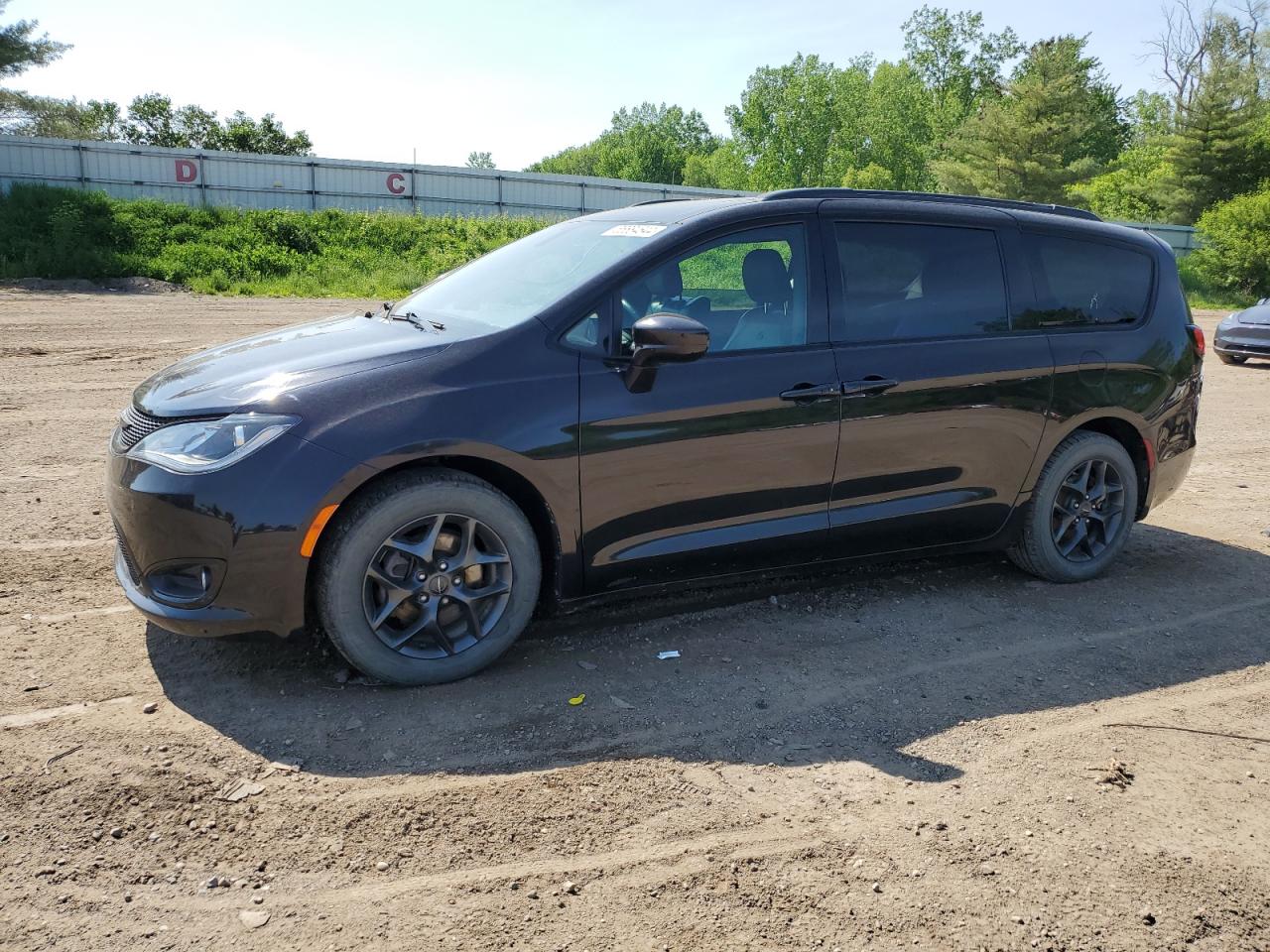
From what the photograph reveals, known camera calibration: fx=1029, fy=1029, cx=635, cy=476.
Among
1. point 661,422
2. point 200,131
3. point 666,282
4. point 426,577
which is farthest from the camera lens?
point 200,131

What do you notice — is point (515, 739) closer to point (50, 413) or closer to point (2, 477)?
point (2, 477)

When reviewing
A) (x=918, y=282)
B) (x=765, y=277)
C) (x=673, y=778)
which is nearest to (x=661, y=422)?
(x=765, y=277)

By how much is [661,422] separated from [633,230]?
98cm

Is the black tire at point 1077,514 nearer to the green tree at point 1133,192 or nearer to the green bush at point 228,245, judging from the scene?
the green bush at point 228,245

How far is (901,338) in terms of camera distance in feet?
15.2

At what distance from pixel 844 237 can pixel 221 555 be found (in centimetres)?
291

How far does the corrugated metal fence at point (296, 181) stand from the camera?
29250 mm

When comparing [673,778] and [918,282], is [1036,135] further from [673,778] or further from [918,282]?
[673,778]

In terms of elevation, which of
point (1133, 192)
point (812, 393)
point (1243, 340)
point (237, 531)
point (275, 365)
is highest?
point (1133, 192)

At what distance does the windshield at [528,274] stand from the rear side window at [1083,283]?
2022 millimetres

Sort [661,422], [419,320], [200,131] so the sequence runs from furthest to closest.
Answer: [200,131] < [419,320] < [661,422]

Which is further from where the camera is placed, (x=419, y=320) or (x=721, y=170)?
(x=721, y=170)

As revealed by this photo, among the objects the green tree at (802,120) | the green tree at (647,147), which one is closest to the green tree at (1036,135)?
the green tree at (802,120)

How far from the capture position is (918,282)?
4.77 metres
